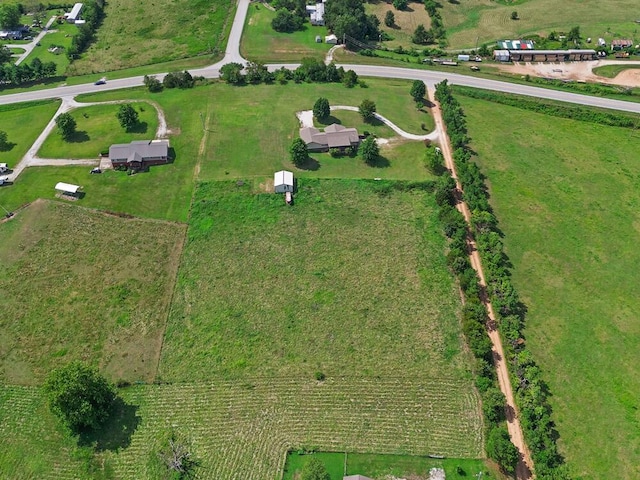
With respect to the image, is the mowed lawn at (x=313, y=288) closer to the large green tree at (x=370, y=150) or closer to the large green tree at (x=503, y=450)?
the large green tree at (x=370, y=150)

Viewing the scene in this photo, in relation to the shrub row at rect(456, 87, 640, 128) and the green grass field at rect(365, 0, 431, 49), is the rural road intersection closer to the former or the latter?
the shrub row at rect(456, 87, 640, 128)

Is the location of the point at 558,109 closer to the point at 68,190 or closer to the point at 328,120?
the point at 328,120

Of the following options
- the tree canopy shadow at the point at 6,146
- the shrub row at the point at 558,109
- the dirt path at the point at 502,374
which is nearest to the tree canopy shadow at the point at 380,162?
the dirt path at the point at 502,374

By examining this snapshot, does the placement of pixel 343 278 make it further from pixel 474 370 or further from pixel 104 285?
pixel 104 285

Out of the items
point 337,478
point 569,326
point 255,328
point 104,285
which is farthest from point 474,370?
point 104,285

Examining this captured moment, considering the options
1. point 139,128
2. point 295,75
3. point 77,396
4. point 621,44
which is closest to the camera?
point 77,396

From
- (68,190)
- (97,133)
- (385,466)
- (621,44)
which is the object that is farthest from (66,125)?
(621,44)

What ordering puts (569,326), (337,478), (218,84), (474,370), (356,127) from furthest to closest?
(218,84) < (356,127) < (569,326) < (474,370) < (337,478)
